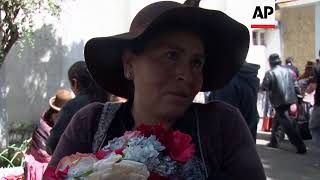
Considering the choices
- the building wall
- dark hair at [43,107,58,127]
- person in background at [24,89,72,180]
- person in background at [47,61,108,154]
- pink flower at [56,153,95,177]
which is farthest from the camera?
the building wall

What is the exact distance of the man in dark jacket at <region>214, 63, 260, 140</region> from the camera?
5121 mm

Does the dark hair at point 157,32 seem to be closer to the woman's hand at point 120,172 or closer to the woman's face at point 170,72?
the woman's face at point 170,72

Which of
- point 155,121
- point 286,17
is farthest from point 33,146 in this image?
point 286,17

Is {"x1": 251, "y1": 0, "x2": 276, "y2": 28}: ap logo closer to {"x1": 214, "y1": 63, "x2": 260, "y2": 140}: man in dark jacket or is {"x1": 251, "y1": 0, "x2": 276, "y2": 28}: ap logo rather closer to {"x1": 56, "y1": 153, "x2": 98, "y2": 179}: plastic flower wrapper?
{"x1": 214, "y1": 63, "x2": 260, "y2": 140}: man in dark jacket

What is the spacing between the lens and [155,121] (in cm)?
199

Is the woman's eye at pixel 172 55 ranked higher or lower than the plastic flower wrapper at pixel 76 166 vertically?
higher

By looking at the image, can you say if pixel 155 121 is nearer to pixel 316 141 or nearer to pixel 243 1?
pixel 316 141

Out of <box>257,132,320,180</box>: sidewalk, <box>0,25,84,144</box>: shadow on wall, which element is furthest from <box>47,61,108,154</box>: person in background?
<box>0,25,84,144</box>: shadow on wall

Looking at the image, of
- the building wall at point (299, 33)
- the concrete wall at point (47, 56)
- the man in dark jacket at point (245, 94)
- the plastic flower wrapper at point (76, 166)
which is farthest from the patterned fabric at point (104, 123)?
the building wall at point (299, 33)

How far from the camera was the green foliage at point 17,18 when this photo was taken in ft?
23.6

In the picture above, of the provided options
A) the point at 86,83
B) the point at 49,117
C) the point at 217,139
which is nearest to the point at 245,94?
the point at 86,83

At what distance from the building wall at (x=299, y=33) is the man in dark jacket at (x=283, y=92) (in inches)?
417

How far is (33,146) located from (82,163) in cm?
379

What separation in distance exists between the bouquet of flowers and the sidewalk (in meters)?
6.78
